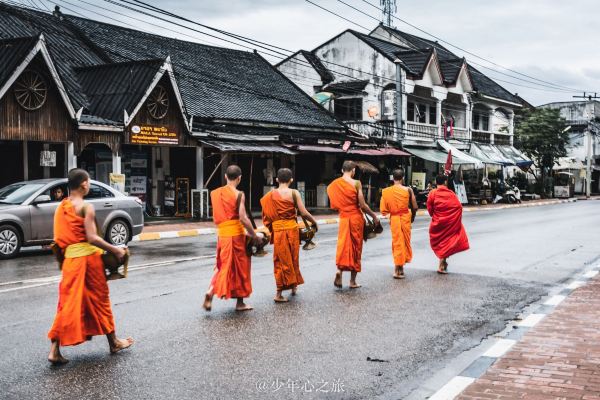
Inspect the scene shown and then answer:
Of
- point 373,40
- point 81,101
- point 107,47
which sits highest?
point 373,40

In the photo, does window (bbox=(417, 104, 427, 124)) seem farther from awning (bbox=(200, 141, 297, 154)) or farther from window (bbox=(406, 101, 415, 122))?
awning (bbox=(200, 141, 297, 154))

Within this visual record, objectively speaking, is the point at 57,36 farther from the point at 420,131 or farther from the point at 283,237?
the point at 283,237

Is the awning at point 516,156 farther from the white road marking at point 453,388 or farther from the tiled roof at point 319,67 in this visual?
the white road marking at point 453,388

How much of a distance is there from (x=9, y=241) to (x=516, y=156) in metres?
39.9

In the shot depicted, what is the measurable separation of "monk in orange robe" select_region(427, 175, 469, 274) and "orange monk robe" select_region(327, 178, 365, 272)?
233 centimetres

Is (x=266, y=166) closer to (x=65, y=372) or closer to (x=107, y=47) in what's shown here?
(x=107, y=47)

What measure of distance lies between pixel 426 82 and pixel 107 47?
19.1 metres

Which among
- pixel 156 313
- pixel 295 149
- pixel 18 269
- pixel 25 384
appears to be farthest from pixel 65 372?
pixel 295 149

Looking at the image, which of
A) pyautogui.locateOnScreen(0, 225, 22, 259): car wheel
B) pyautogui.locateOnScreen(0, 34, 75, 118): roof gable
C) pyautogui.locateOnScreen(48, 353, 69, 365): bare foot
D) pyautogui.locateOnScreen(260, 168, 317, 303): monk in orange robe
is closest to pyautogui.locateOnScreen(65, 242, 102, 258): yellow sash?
pyautogui.locateOnScreen(48, 353, 69, 365): bare foot

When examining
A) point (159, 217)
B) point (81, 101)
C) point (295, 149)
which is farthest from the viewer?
point (295, 149)

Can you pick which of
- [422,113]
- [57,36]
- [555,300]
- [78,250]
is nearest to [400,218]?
[555,300]

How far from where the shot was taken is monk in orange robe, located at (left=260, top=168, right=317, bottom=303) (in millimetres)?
8898

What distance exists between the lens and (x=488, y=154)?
145 ft

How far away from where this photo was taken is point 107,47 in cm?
2752
